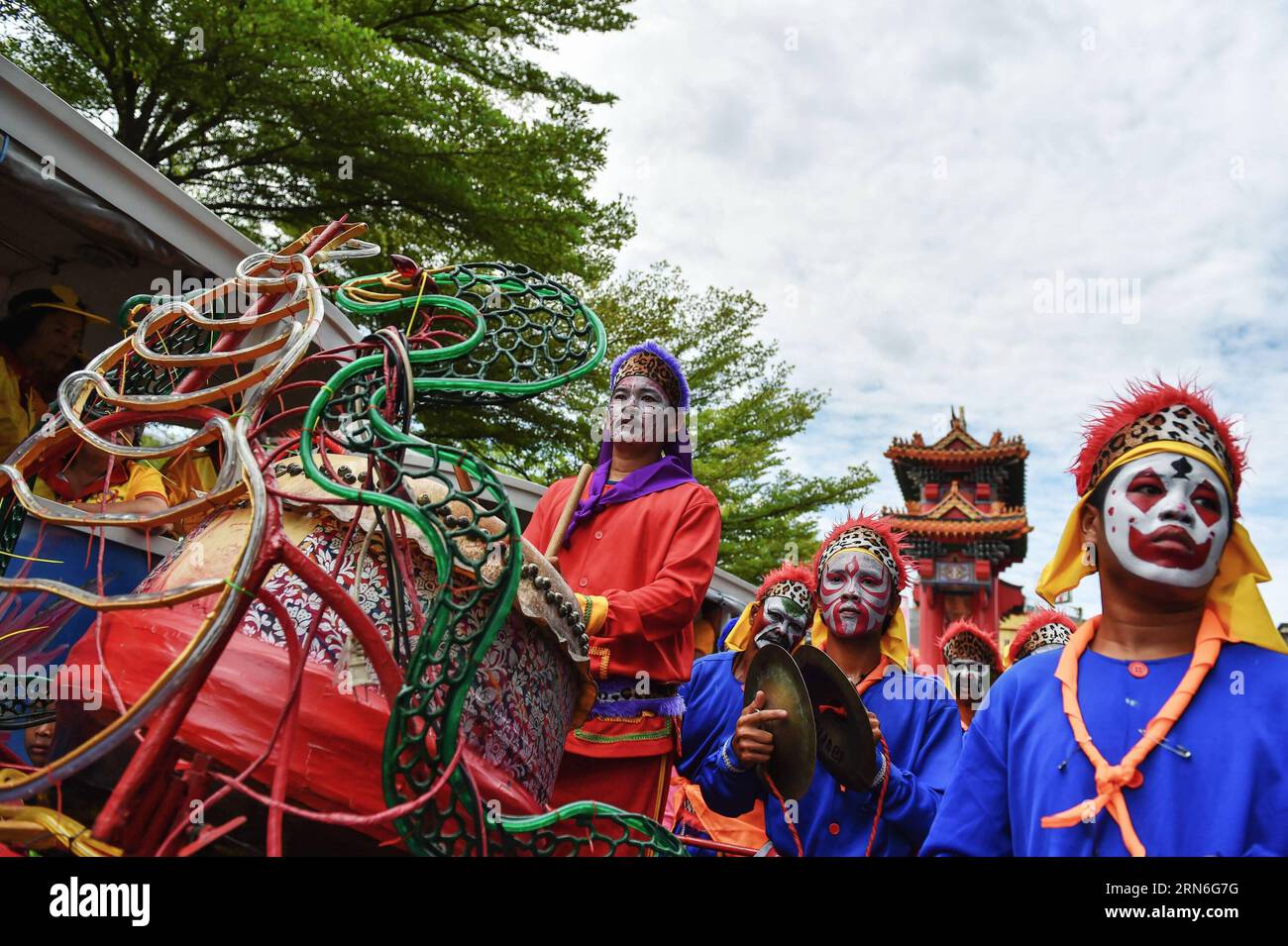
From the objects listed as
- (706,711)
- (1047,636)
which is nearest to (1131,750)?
(706,711)

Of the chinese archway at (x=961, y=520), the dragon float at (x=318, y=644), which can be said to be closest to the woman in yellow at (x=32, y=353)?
the dragon float at (x=318, y=644)

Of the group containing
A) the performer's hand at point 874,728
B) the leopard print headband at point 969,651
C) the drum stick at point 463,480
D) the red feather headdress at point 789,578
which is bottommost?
the leopard print headband at point 969,651

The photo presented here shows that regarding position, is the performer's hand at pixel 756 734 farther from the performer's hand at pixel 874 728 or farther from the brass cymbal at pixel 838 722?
the performer's hand at pixel 874 728

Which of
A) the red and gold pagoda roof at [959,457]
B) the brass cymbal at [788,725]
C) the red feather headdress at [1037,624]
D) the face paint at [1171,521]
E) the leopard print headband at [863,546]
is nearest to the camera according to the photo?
the face paint at [1171,521]

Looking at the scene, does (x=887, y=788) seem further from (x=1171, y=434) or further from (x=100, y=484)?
(x=100, y=484)

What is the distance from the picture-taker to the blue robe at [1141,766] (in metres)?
1.52

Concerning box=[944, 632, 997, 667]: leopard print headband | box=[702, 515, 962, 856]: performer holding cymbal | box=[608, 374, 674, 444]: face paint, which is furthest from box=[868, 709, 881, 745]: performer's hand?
box=[944, 632, 997, 667]: leopard print headband

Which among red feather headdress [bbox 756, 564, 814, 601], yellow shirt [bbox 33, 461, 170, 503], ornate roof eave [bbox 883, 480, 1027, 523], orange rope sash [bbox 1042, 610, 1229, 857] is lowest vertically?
orange rope sash [bbox 1042, 610, 1229, 857]

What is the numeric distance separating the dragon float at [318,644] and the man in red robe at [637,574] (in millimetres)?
329

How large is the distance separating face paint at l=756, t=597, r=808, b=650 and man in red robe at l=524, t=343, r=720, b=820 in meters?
1.37

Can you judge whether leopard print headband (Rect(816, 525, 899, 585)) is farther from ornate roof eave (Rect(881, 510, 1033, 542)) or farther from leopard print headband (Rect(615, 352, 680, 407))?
ornate roof eave (Rect(881, 510, 1033, 542))

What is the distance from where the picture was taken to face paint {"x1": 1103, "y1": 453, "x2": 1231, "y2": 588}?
1680mm

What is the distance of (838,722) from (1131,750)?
91 centimetres

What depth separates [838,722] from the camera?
2.44 m
